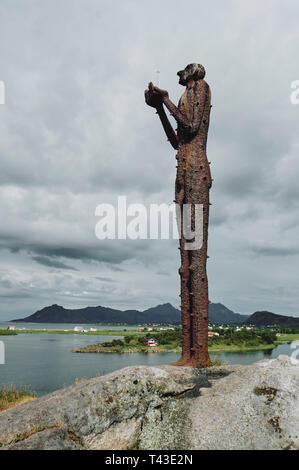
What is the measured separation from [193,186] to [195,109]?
228 centimetres

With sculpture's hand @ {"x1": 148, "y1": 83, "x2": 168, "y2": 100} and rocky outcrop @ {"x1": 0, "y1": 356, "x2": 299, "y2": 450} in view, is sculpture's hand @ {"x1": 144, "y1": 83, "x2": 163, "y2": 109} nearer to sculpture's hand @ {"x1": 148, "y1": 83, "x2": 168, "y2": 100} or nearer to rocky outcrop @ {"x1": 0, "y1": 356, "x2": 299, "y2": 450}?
sculpture's hand @ {"x1": 148, "y1": 83, "x2": 168, "y2": 100}

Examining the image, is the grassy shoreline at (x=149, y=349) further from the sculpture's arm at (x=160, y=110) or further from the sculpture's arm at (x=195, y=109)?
the sculpture's arm at (x=195, y=109)

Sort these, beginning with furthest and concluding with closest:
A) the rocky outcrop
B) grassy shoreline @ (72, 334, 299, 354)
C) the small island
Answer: the small island < grassy shoreline @ (72, 334, 299, 354) < the rocky outcrop

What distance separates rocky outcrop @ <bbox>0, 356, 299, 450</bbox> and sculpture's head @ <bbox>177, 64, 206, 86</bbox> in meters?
8.38

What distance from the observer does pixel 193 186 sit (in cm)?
1050

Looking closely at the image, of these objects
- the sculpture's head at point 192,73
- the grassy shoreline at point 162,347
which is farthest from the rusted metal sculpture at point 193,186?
the grassy shoreline at point 162,347

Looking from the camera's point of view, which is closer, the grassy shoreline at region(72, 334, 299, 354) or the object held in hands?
the object held in hands

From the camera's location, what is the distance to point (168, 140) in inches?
467

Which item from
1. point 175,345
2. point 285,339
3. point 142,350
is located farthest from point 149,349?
point 285,339

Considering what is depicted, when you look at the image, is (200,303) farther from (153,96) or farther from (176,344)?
(176,344)

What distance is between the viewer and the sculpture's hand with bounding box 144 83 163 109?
1095cm

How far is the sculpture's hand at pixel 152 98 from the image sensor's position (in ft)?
35.9

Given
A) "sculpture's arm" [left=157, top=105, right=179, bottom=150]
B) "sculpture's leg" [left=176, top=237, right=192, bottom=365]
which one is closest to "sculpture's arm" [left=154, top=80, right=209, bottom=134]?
"sculpture's arm" [left=157, top=105, right=179, bottom=150]
